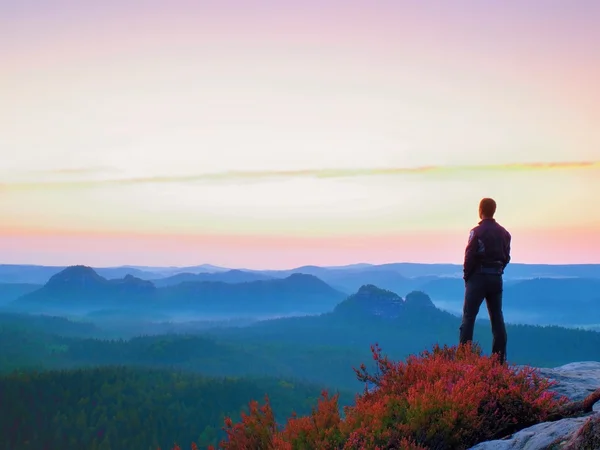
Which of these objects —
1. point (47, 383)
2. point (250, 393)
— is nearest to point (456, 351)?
point (250, 393)

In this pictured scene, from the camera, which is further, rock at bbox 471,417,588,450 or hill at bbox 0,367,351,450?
hill at bbox 0,367,351,450

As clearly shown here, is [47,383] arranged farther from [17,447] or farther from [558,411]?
[558,411]

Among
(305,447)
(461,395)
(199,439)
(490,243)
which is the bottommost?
(199,439)

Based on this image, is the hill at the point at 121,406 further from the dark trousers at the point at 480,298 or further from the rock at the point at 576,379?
the dark trousers at the point at 480,298

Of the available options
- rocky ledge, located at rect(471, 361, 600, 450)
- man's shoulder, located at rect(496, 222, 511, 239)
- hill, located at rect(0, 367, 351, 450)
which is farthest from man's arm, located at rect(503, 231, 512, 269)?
hill, located at rect(0, 367, 351, 450)

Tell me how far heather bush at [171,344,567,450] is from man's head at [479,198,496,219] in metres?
3.72

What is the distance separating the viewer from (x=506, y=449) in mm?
7766

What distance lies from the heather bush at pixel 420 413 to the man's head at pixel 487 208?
3723 millimetres

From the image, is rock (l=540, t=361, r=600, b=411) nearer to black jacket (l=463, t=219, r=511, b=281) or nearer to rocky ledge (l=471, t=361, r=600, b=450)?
rocky ledge (l=471, t=361, r=600, b=450)

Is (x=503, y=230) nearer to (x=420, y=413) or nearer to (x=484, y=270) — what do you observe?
(x=484, y=270)

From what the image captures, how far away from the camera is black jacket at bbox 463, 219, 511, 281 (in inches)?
508

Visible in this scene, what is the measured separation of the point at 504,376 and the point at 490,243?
146 inches

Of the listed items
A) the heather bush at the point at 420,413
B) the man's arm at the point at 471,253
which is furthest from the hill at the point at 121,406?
the heather bush at the point at 420,413

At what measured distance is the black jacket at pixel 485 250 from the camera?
1289cm
